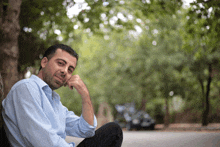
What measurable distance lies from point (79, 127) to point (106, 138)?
36cm

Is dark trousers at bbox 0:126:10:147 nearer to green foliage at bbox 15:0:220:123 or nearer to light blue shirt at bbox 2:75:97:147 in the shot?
light blue shirt at bbox 2:75:97:147

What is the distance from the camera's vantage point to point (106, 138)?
306cm

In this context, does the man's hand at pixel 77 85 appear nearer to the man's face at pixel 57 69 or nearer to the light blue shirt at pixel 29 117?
the man's face at pixel 57 69

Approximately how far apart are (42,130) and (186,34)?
8.92 metres

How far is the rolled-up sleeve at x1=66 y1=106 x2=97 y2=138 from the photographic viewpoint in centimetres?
298

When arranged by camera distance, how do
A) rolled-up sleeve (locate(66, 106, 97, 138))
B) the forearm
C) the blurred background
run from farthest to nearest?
the blurred background → rolled-up sleeve (locate(66, 106, 97, 138)) → the forearm

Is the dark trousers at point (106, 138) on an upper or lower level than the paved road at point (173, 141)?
upper

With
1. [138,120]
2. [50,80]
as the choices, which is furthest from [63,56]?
[138,120]

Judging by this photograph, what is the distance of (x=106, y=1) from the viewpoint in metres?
8.84

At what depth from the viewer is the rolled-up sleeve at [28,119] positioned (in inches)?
80.0

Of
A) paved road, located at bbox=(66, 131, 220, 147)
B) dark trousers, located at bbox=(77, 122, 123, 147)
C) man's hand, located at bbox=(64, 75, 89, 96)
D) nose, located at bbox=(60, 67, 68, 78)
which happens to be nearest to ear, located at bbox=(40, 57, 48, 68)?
nose, located at bbox=(60, 67, 68, 78)

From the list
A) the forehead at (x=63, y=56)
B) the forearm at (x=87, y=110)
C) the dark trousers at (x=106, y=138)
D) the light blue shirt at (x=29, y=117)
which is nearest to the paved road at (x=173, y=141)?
the dark trousers at (x=106, y=138)

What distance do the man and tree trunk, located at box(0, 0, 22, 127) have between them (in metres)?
4.09

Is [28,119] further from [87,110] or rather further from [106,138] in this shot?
[106,138]
